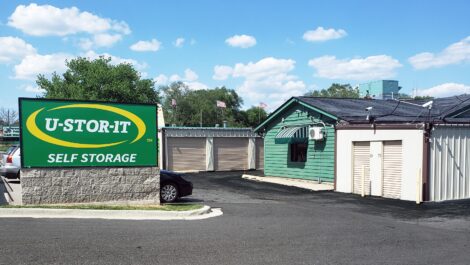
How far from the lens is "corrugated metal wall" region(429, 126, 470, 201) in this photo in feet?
Result: 50.4

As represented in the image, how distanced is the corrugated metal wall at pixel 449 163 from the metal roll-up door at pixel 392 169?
1166mm

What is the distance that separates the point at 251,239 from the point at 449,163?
10.5 metres

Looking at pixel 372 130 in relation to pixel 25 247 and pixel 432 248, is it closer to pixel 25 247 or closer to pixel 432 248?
pixel 432 248

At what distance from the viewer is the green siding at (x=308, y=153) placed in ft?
66.9

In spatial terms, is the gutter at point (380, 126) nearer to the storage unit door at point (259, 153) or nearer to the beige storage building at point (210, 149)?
the beige storage building at point (210, 149)

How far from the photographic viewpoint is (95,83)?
164 ft

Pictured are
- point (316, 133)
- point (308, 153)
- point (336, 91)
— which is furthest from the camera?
point (336, 91)

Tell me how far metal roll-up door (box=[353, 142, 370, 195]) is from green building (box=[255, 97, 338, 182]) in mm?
1906

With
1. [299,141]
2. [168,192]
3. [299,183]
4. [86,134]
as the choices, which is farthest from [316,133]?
[86,134]

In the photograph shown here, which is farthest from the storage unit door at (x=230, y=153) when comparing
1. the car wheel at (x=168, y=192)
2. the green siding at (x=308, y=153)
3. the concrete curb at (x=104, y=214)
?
the concrete curb at (x=104, y=214)

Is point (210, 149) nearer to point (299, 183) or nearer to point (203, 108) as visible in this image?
point (299, 183)

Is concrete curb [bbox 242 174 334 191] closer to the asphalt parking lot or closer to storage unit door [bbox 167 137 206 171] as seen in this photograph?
storage unit door [bbox 167 137 206 171]

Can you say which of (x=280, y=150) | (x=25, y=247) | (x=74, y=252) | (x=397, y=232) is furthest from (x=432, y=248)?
(x=280, y=150)

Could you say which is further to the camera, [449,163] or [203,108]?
[203,108]
